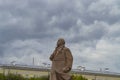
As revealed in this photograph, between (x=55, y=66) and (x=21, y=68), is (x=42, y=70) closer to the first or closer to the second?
(x=21, y=68)

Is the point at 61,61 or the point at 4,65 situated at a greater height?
the point at 4,65

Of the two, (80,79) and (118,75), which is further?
(118,75)

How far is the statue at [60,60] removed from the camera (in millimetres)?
28266

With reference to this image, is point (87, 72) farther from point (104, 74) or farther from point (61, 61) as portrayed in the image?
A: point (61, 61)

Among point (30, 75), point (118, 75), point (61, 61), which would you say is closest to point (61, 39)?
point (61, 61)

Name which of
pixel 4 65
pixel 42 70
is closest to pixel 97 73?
pixel 42 70

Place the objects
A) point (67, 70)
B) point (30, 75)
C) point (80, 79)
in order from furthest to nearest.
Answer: point (30, 75) → point (80, 79) → point (67, 70)

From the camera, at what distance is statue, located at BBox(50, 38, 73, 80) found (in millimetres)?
28266

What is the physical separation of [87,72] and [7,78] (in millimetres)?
30353

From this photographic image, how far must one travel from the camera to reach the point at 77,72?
109 m

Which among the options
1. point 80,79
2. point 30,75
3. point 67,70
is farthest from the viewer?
point 30,75

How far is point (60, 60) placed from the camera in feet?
93.8

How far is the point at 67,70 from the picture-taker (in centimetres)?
2814

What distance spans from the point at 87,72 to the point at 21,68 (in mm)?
15353
